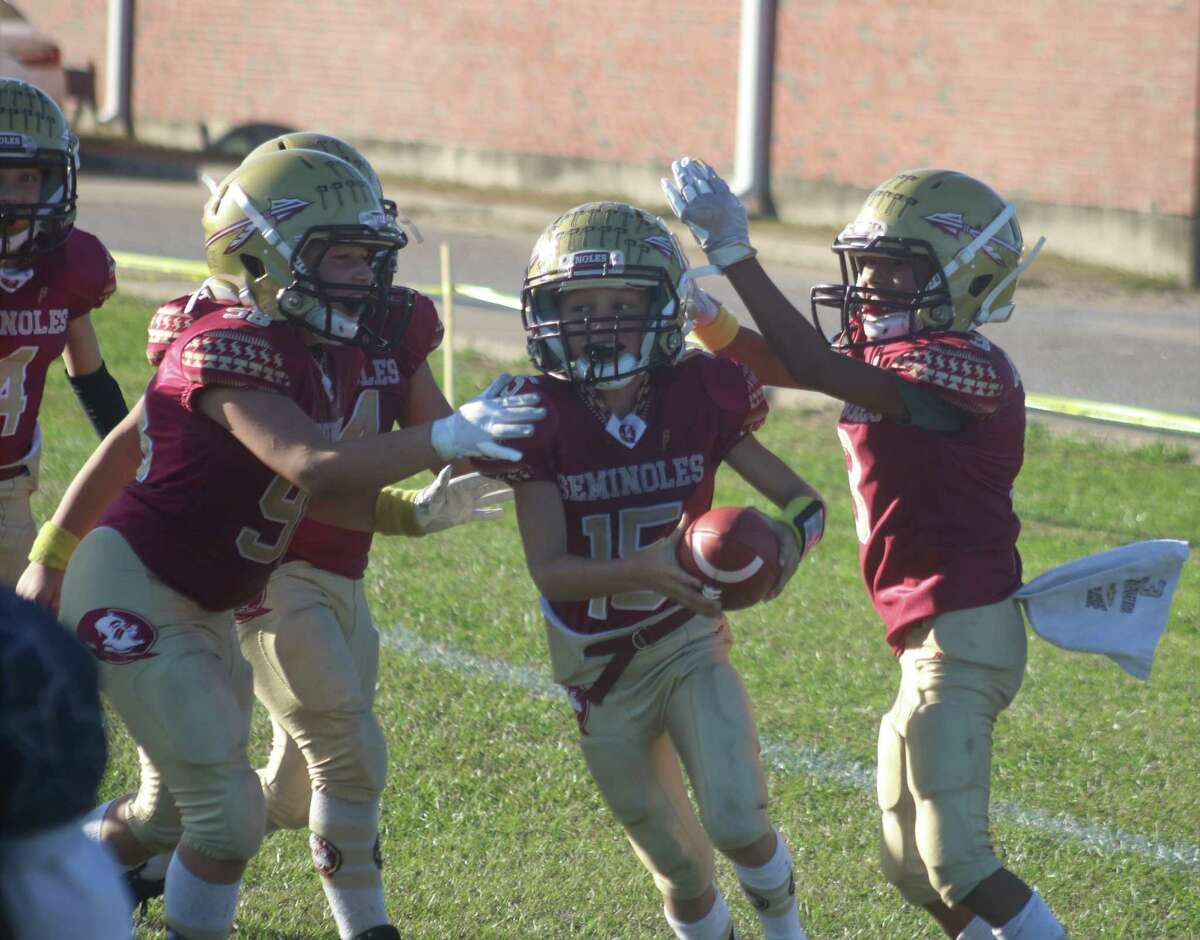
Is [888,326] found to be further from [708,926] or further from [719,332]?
[708,926]

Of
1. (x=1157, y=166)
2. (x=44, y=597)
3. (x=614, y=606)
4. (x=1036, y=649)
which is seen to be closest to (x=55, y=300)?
(x=44, y=597)

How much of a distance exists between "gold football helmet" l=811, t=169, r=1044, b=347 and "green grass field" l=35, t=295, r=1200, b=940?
62.8 inches

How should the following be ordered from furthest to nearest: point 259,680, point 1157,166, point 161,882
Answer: point 1157,166
point 161,882
point 259,680

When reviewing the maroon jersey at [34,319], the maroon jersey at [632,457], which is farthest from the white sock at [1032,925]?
the maroon jersey at [34,319]

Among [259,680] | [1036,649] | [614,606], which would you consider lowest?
[1036,649]

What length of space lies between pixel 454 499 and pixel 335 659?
0.48 metres

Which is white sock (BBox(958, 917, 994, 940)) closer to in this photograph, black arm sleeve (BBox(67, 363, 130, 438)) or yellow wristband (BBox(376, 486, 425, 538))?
yellow wristband (BBox(376, 486, 425, 538))

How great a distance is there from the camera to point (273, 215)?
397 centimetres

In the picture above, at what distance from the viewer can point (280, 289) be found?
394cm

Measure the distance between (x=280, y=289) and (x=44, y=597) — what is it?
94 centimetres

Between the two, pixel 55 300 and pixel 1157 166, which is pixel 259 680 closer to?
pixel 55 300

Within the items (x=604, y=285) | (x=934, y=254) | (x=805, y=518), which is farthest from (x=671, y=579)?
(x=934, y=254)

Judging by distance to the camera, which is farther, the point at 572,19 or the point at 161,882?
the point at 572,19

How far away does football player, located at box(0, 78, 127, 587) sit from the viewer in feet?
15.6
